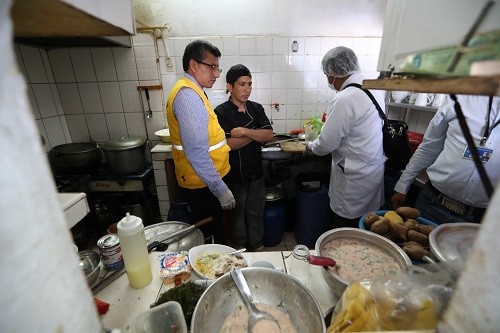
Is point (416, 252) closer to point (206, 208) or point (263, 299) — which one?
point (263, 299)

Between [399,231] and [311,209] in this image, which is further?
[311,209]

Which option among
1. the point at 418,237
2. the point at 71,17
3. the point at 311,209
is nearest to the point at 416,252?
the point at 418,237

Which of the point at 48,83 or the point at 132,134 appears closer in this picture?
the point at 48,83

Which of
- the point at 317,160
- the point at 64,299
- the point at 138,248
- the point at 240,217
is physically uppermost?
the point at 64,299

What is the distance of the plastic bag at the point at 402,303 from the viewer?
1.25 feet

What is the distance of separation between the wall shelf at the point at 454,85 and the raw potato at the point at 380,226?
776 millimetres

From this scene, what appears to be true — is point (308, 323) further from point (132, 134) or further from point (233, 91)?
point (132, 134)

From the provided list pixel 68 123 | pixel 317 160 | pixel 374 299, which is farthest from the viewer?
pixel 317 160

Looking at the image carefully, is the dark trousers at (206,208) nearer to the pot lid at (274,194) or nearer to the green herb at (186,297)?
the pot lid at (274,194)

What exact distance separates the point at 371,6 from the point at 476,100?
2008 mm

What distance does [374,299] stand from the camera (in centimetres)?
46

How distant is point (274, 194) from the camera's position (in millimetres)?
2535

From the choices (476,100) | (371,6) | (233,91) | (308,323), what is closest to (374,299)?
(308,323)

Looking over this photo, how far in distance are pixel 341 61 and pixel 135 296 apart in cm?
193
